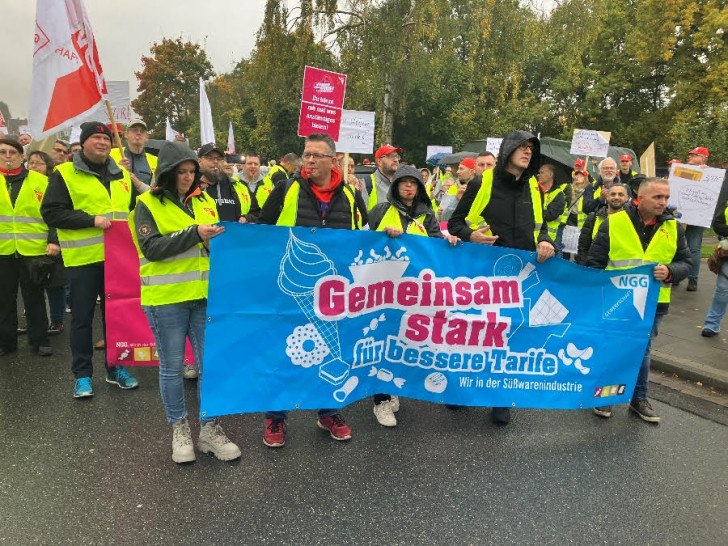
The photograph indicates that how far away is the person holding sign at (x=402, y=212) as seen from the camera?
13.2ft

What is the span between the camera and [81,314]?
4.38 meters

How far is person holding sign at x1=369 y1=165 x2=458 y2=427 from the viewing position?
13.2 ft

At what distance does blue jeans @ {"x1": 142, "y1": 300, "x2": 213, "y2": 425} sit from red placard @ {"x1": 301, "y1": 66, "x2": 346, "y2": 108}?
3394 mm

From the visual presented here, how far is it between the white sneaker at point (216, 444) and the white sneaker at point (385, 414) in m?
1.13

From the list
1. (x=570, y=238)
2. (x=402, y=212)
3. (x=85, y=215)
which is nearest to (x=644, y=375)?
(x=402, y=212)

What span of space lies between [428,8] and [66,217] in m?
15.4

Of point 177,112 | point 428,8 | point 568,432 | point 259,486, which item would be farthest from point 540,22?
point 177,112

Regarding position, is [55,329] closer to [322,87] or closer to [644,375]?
[322,87]

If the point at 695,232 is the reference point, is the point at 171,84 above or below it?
above

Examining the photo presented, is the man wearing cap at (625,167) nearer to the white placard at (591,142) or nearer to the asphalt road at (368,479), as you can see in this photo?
the white placard at (591,142)

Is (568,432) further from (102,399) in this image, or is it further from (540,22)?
(540,22)

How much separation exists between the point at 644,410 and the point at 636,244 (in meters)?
1.37

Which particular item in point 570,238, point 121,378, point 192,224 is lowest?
point 121,378

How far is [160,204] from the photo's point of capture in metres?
3.23
